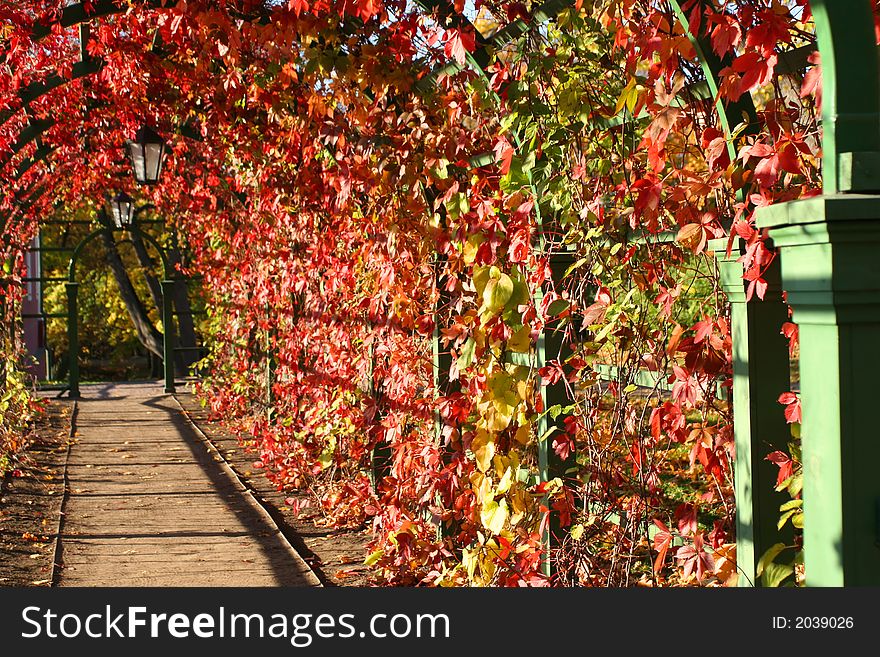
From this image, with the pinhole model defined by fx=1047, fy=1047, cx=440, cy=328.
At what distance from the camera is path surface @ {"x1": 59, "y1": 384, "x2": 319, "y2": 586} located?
19.4ft

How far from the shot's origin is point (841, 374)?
2188 millimetres

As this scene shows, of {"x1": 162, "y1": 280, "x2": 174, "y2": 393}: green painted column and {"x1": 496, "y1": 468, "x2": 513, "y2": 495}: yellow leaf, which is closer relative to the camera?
{"x1": 496, "y1": 468, "x2": 513, "y2": 495}: yellow leaf

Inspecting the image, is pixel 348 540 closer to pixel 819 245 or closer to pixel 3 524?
pixel 3 524

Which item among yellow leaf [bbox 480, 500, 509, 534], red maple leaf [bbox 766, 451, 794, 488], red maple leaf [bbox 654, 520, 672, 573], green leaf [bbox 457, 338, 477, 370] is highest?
green leaf [bbox 457, 338, 477, 370]

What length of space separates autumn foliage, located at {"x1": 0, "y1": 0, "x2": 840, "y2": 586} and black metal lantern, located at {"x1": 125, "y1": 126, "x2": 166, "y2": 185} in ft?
6.53

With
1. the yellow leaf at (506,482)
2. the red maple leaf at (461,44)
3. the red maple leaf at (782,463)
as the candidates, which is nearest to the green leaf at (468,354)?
the yellow leaf at (506,482)

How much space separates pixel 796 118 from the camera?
2.86 meters

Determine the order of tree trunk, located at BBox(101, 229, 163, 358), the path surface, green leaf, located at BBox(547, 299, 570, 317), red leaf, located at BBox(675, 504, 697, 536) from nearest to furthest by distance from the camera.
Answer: red leaf, located at BBox(675, 504, 697, 536) → green leaf, located at BBox(547, 299, 570, 317) → the path surface → tree trunk, located at BBox(101, 229, 163, 358)

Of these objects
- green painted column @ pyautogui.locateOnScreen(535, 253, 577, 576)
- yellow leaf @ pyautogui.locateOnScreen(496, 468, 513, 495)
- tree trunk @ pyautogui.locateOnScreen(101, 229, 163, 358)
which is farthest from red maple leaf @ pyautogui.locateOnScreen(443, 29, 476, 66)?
tree trunk @ pyautogui.locateOnScreen(101, 229, 163, 358)

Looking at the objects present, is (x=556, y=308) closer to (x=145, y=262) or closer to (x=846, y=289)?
(x=846, y=289)

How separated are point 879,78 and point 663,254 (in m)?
1.49

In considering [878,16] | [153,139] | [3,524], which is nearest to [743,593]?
[878,16]

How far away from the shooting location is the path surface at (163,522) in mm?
5922

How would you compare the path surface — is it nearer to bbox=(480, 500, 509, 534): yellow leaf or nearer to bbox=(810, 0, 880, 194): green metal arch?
bbox=(480, 500, 509, 534): yellow leaf
